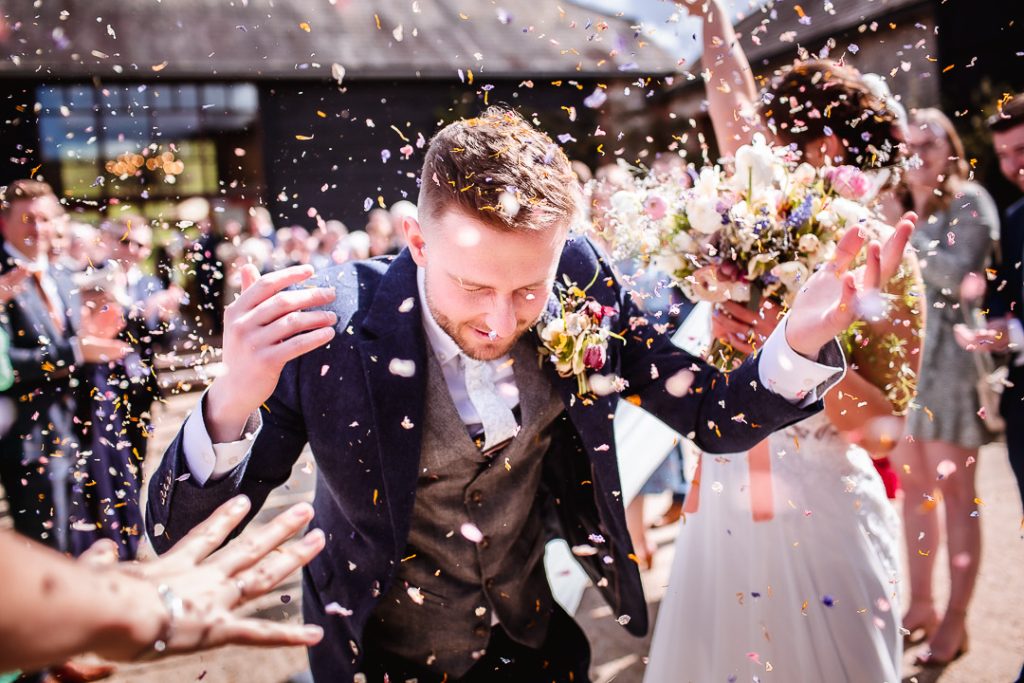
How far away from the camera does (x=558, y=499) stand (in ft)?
7.71

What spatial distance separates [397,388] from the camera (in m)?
2.00

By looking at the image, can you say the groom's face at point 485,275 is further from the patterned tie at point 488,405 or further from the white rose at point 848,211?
the white rose at point 848,211

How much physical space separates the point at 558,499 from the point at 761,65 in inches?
664

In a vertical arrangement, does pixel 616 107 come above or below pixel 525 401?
above

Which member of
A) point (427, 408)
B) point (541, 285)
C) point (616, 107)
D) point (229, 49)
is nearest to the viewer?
point (541, 285)

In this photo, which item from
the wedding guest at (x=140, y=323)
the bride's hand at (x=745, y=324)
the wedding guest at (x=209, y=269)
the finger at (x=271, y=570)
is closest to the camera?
the finger at (x=271, y=570)

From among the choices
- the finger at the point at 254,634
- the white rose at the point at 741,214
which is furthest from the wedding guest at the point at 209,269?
the finger at the point at 254,634

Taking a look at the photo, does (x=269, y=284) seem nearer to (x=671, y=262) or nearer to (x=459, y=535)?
(x=459, y=535)

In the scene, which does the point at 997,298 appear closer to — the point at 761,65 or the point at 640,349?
the point at 640,349

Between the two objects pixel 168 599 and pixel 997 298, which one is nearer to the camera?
pixel 168 599

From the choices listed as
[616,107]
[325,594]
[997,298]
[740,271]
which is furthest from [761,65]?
[325,594]

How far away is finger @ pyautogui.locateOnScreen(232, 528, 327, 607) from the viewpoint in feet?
3.88

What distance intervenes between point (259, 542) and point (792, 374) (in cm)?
139

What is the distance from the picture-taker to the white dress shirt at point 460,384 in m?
1.72
